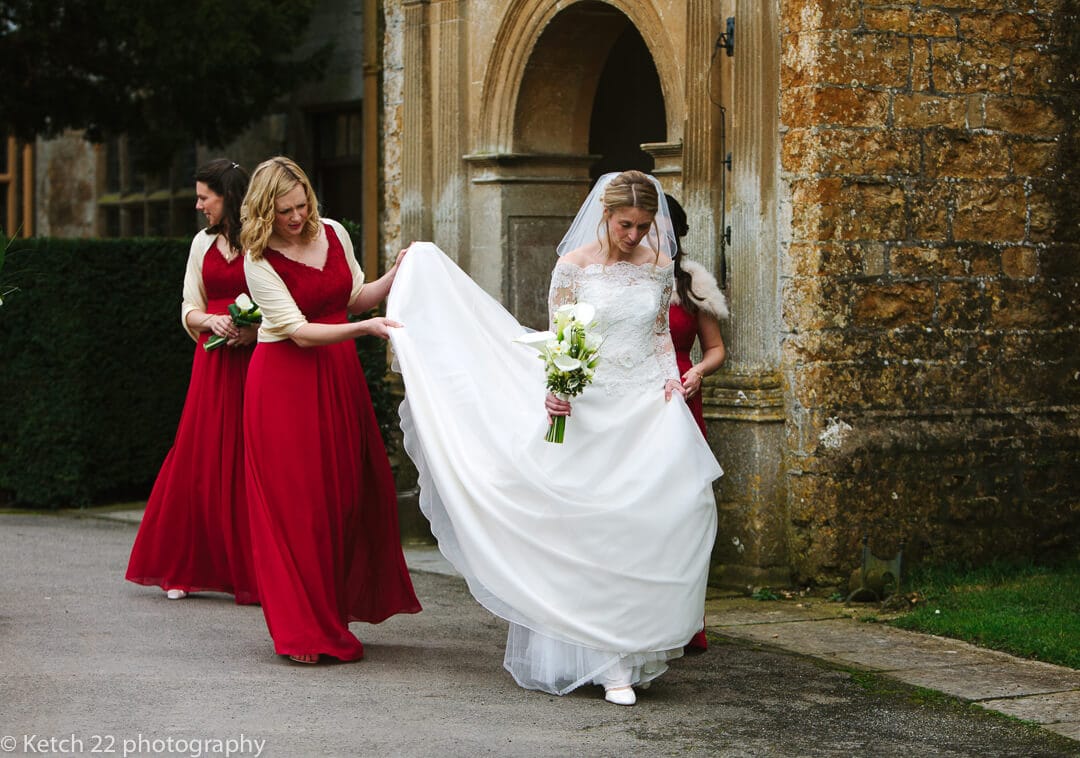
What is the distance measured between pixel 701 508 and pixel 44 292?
732 centimetres

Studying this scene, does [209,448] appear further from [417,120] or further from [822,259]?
[417,120]

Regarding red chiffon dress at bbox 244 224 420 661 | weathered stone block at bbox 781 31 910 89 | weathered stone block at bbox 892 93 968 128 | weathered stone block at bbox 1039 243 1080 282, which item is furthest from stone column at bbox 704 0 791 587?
red chiffon dress at bbox 244 224 420 661

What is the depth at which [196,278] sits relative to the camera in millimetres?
8961

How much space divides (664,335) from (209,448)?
2.93 m

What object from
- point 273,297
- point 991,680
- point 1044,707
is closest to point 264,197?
point 273,297

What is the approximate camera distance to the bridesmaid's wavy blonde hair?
283 inches

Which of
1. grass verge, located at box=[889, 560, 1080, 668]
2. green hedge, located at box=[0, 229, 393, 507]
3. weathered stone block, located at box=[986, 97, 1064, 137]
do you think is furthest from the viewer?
green hedge, located at box=[0, 229, 393, 507]

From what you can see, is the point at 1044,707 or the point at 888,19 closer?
the point at 1044,707

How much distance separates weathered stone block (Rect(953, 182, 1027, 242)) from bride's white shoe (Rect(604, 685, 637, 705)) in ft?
13.3

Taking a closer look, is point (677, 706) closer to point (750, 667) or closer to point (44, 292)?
point (750, 667)

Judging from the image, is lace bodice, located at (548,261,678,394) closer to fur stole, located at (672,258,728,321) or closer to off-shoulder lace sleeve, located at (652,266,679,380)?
off-shoulder lace sleeve, located at (652,266,679,380)

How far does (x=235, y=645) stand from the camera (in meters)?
7.57

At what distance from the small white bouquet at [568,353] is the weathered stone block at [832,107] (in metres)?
2.89

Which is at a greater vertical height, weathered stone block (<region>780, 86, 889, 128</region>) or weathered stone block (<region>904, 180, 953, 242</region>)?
weathered stone block (<region>780, 86, 889, 128</region>)
